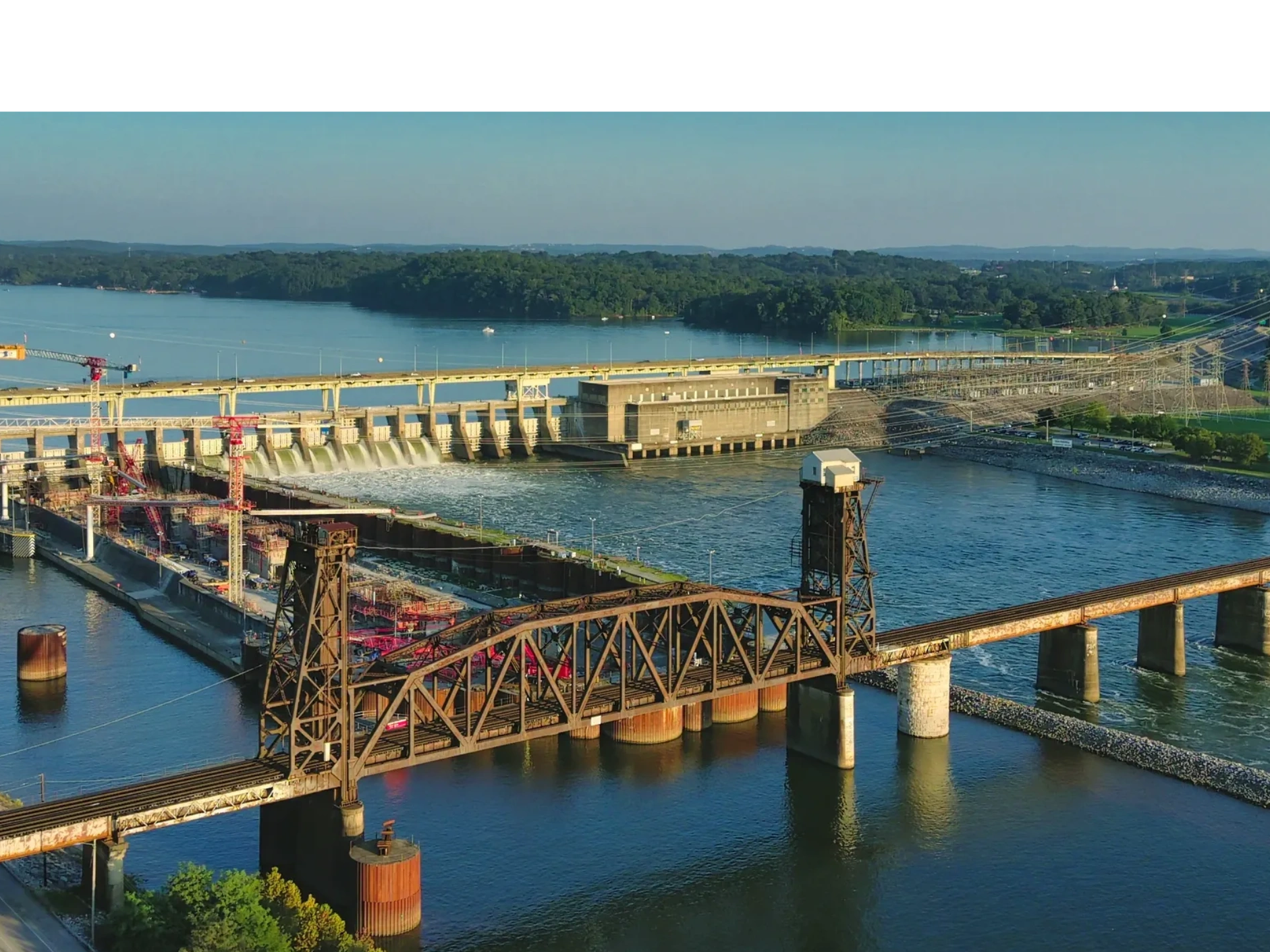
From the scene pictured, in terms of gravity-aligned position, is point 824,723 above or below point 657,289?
below

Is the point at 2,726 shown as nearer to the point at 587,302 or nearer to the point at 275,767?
the point at 275,767

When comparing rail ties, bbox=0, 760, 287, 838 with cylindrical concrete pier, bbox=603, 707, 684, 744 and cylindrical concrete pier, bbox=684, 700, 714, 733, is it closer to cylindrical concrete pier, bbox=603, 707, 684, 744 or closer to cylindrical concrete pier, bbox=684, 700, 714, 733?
cylindrical concrete pier, bbox=603, 707, 684, 744

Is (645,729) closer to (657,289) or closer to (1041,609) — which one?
(1041,609)

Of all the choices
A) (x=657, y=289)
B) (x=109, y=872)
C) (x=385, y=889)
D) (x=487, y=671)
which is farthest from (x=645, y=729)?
(x=657, y=289)

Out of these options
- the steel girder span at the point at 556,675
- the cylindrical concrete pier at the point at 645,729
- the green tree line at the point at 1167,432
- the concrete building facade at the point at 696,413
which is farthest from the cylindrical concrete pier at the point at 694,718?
the green tree line at the point at 1167,432

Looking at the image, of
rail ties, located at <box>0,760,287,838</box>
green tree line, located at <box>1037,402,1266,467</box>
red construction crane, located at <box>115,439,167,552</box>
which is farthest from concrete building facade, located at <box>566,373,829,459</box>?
rail ties, located at <box>0,760,287,838</box>

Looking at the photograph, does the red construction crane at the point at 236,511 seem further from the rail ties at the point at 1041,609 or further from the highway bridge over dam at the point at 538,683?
the rail ties at the point at 1041,609

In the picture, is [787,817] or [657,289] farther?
[657,289]
